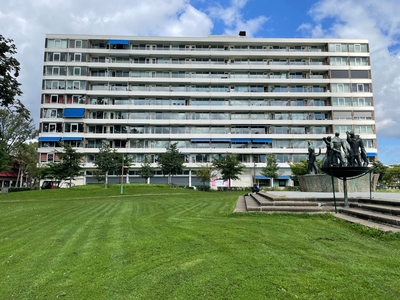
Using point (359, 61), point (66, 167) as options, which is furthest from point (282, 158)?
point (66, 167)

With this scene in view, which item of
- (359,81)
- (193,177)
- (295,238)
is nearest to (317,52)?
(359,81)

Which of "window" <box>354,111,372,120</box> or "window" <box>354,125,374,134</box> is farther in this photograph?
"window" <box>354,111,372,120</box>

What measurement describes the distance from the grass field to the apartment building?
153ft

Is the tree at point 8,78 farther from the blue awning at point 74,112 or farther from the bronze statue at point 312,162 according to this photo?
the blue awning at point 74,112

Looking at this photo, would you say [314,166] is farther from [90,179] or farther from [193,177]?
[90,179]

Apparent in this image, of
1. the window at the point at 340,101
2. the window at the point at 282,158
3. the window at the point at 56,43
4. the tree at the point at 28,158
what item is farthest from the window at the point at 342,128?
the tree at the point at 28,158

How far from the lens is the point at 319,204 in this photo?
1065cm

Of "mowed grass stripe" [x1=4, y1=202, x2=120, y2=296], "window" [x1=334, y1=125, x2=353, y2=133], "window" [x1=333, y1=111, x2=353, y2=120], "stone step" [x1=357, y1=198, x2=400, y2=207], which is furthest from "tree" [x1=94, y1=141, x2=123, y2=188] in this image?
"window" [x1=333, y1=111, x2=353, y2=120]

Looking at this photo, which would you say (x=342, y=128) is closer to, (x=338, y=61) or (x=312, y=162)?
(x=338, y=61)

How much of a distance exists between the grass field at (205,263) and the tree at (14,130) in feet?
184

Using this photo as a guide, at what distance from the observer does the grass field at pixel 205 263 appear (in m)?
3.70

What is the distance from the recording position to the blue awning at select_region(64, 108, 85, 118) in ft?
175

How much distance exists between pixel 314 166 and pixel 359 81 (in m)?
42.9

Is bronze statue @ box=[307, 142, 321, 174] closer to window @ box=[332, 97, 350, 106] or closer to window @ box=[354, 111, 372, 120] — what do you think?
window @ box=[332, 97, 350, 106]
